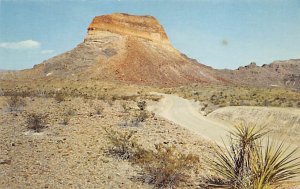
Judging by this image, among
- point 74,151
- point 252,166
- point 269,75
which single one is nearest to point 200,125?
point 74,151

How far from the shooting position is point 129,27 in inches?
3698

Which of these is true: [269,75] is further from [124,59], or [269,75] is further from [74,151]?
[74,151]

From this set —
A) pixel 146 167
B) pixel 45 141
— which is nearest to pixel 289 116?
pixel 146 167

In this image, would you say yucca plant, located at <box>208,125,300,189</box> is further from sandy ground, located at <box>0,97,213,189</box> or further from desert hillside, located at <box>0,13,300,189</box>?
sandy ground, located at <box>0,97,213,189</box>

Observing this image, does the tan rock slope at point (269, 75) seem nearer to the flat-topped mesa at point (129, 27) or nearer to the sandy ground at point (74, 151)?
the flat-topped mesa at point (129, 27)

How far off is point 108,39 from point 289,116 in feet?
228

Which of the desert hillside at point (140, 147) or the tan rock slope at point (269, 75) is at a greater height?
the tan rock slope at point (269, 75)

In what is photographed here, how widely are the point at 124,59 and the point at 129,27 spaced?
16.2 m

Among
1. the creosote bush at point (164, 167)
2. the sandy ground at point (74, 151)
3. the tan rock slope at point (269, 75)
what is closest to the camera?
the sandy ground at point (74, 151)

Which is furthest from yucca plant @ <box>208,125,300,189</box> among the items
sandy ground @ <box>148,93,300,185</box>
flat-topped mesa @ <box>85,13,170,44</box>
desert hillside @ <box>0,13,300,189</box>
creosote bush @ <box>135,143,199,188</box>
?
flat-topped mesa @ <box>85,13,170,44</box>

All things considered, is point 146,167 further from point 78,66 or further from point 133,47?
point 133,47

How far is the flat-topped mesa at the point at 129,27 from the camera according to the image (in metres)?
89.9


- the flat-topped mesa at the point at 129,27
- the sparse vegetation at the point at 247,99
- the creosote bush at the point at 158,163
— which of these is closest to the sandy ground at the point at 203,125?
the sparse vegetation at the point at 247,99

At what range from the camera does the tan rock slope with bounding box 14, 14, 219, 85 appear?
74.8 metres
